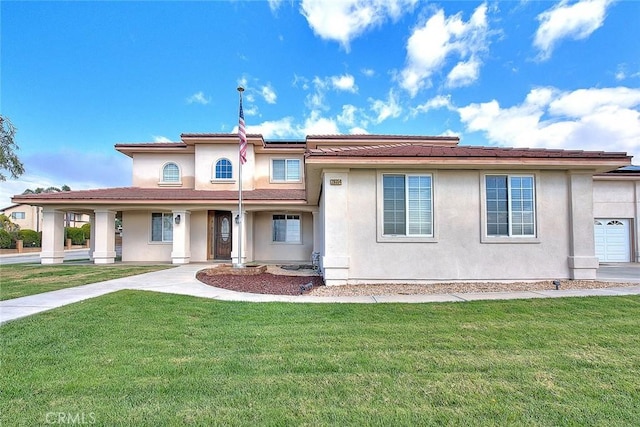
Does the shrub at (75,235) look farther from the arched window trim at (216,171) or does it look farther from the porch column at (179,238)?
the arched window trim at (216,171)

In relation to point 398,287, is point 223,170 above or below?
above

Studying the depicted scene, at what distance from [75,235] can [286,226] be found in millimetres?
35252

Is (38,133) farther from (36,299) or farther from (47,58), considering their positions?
(36,299)

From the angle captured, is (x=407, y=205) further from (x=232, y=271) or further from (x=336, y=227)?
(x=232, y=271)

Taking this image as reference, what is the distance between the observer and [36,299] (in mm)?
6859

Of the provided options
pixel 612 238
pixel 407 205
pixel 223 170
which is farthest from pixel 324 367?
pixel 612 238

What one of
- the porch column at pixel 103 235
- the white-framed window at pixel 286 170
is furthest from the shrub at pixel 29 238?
the white-framed window at pixel 286 170

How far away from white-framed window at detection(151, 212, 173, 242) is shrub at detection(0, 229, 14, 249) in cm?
2391

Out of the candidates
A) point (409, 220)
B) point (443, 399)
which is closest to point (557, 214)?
point (409, 220)

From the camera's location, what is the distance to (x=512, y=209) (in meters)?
8.95

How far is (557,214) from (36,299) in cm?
1376

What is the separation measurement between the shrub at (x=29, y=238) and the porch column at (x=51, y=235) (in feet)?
73.5

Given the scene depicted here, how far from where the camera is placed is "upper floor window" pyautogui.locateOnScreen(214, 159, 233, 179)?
55.1ft

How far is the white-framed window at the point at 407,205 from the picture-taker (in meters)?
8.83
